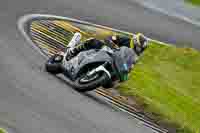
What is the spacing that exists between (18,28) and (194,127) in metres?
5.79

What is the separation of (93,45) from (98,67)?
0.84 meters

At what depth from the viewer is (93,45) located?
A: 1517 cm

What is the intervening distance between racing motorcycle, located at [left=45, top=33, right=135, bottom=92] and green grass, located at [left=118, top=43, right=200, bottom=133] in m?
1.38

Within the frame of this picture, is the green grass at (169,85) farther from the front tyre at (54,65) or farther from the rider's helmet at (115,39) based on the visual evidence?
the front tyre at (54,65)

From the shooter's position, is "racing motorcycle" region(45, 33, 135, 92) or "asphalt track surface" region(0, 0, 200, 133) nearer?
"asphalt track surface" region(0, 0, 200, 133)

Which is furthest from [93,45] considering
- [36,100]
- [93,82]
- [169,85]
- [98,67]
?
[169,85]

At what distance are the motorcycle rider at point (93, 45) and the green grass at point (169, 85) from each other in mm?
1493

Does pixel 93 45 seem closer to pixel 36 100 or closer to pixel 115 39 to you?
pixel 115 39

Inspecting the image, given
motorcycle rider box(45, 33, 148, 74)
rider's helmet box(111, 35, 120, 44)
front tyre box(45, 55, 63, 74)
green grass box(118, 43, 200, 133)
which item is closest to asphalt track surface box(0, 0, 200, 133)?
front tyre box(45, 55, 63, 74)

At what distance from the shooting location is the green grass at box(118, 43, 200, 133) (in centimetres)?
1575

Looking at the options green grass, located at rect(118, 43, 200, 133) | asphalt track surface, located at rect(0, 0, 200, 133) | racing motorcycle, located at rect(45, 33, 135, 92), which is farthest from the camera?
green grass, located at rect(118, 43, 200, 133)

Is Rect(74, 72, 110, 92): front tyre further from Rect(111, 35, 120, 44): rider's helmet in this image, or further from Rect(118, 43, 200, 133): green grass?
Rect(118, 43, 200, 133): green grass

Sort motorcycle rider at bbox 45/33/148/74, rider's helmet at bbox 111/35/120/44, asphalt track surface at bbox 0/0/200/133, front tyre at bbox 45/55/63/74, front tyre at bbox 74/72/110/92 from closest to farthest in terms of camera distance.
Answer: asphalt track surface at bbox 0/0/200/133 → front tyre at bbox 74/72/110/92 → motorcycle rider at bbox 45/33/148/74 → rider's helmet at bbox 111/35/120/44 → front tyre at bbox 45/55/63/74

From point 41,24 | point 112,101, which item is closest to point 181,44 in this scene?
point 41,24
